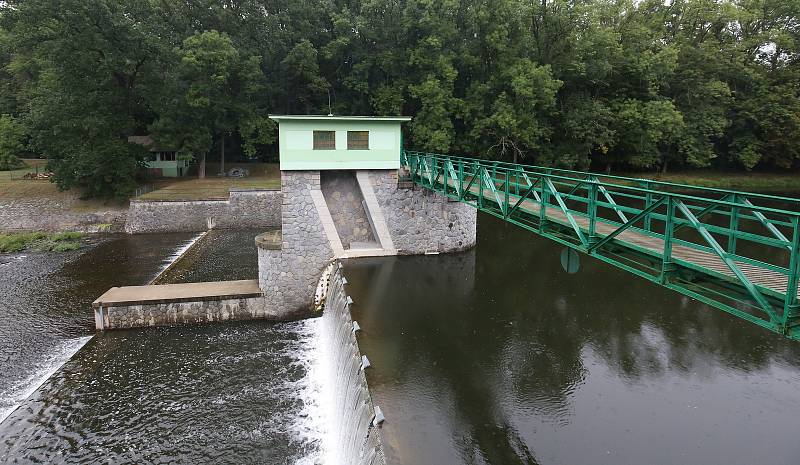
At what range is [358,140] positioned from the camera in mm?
16219

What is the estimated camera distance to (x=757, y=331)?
1245cm

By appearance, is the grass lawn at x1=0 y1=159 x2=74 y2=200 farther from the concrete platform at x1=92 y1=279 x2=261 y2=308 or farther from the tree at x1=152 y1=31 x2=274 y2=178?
the concrete platform at x1=92 y1=279 x2=261 y2=308

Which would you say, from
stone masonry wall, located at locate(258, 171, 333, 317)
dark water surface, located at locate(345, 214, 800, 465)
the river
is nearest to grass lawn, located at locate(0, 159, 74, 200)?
the river

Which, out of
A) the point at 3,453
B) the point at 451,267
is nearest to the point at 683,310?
the point at 451,267

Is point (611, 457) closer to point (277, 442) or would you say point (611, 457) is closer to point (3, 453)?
point (277, 442)

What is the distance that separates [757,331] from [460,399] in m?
8.65

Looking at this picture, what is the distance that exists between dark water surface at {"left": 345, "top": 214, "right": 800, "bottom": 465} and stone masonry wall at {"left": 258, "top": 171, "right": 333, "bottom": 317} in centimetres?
139

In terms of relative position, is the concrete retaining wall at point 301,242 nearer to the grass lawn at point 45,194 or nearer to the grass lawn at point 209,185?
the grass lawn at point 209,185

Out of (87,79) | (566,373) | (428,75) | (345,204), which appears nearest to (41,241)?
(87,79)

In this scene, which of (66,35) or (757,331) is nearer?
(757,331)

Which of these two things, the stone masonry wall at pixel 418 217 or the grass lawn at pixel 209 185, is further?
the grass lawn at pixel 209 185

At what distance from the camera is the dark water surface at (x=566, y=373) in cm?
753

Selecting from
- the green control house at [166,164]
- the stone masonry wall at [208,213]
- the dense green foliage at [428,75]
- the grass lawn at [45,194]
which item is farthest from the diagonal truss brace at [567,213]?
the green control house at [166,164]

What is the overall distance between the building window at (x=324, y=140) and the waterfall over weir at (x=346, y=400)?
14.4ft
